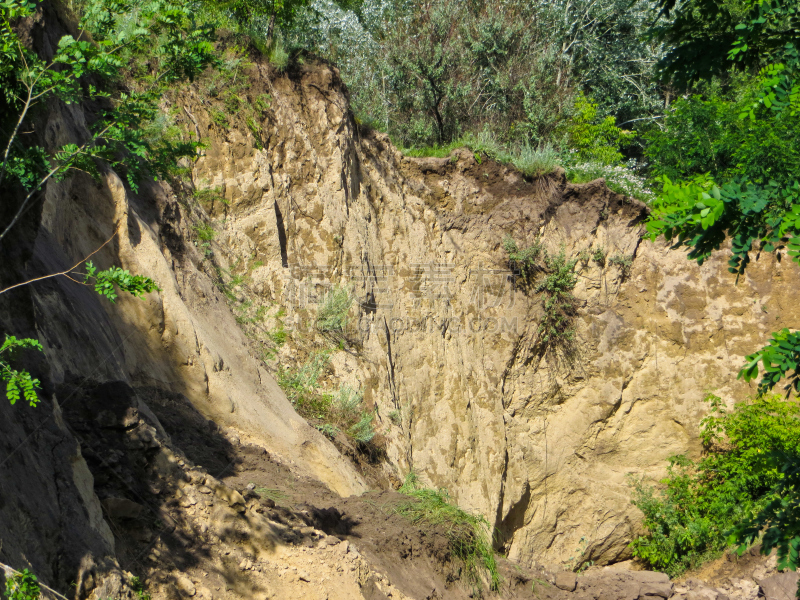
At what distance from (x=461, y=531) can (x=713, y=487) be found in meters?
7.60

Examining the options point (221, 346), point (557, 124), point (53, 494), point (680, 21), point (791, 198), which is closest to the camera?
point (53, 494)

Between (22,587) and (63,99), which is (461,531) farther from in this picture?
(63,99)

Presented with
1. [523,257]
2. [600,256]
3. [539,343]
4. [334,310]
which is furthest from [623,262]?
[334,310]

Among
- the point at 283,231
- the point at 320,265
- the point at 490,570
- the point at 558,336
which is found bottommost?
the point at 558,336

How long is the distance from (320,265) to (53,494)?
6.79m

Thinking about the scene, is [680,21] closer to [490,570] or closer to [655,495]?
[490,570]

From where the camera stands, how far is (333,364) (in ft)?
28.8

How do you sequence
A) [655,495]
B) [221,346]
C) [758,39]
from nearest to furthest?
1. [758,39]
2. [221,346]
3. [655,495]

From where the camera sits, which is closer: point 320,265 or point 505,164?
point 320,265

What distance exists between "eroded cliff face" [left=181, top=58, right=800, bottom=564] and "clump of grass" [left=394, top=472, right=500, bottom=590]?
4.47 meters

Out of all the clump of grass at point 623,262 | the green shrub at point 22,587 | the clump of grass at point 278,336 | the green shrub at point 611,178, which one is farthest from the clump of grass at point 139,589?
the green shrub at point 611,178

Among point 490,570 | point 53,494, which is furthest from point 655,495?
point 53,494

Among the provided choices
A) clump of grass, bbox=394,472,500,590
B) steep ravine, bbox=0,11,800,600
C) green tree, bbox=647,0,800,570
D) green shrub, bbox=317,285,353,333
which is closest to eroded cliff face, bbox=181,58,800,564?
steep ravine, bbox=0,11,800,600

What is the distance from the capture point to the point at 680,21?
17.4ft
